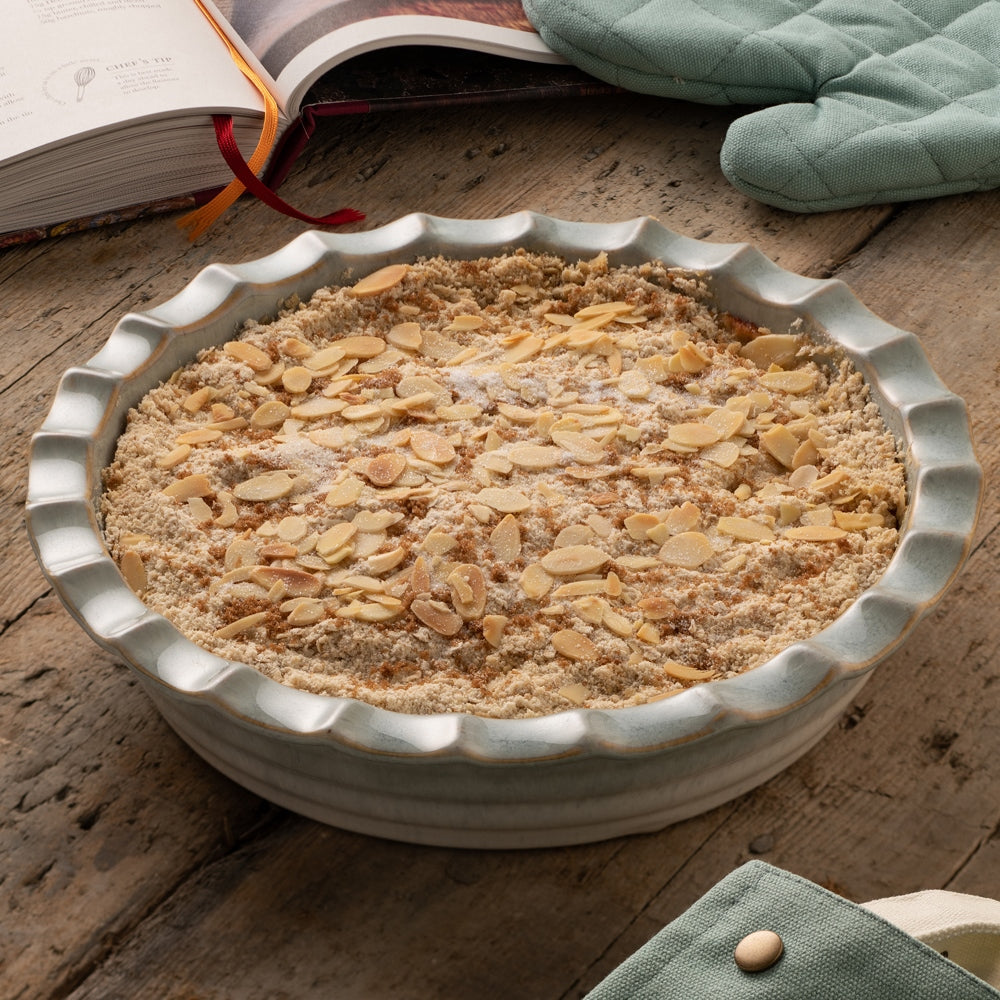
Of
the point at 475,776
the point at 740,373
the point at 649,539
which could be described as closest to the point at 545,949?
the point at 475,776

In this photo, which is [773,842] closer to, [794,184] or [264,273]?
[264,273]

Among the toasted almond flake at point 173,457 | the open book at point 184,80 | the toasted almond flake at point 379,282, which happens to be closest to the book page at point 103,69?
the open book at point 184,80

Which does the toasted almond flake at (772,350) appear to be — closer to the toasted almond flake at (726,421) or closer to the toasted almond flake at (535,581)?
the toasted almond flake at (726,421)

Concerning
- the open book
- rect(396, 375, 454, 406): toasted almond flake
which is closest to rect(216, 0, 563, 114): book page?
the open book

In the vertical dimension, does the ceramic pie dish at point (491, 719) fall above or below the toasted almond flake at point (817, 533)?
above

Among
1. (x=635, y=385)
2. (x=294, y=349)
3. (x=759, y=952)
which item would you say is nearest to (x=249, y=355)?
(x=294, y=349)

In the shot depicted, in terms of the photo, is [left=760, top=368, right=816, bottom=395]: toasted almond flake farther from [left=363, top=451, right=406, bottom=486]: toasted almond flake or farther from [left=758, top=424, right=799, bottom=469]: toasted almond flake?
[left=363, top=451, right=406, bottom=486]: toasted almond flake
